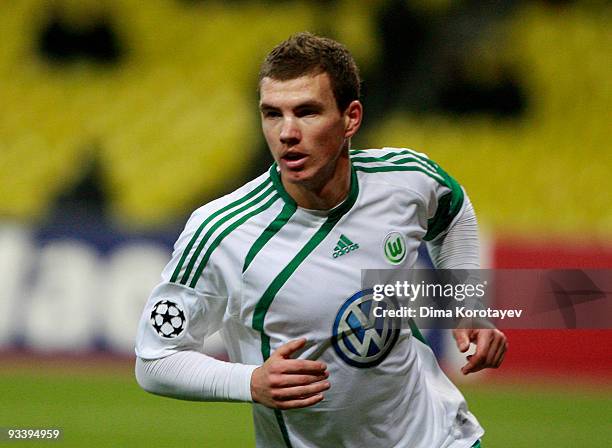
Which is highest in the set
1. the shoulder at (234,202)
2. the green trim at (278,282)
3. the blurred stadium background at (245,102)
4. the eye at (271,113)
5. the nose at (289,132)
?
the eye at (271,113)

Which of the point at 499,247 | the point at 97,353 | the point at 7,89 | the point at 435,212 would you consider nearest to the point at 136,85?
the point at 7,89

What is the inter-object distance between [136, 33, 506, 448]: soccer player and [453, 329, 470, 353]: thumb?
7 centimetres

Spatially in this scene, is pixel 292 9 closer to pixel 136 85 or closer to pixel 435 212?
pixel 136 85

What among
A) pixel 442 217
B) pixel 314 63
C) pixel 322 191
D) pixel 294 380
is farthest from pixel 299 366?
pixel 442 217

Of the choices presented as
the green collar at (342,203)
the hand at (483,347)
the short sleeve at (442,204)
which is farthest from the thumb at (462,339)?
the green collar at (342,203)

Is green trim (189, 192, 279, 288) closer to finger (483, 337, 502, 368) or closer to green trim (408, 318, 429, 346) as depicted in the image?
green trim (408, 318, 429, 346)

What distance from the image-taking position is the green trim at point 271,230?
3633 millimetres

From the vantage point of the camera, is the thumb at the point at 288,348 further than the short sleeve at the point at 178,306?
No

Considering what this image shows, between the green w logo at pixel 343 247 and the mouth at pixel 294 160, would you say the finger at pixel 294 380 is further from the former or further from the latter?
the mouth at pixel 294 160

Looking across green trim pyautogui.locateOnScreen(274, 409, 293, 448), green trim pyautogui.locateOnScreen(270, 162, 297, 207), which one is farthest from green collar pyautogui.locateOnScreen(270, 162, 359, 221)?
green trim pyautogui.locateOnScreen(274, 409, 293, 448)

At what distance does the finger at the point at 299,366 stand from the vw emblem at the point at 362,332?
1.03ft

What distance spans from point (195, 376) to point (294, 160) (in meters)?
0.78

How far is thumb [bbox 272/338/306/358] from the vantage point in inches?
132

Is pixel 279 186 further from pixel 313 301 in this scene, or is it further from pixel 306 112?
pixel 313 301
